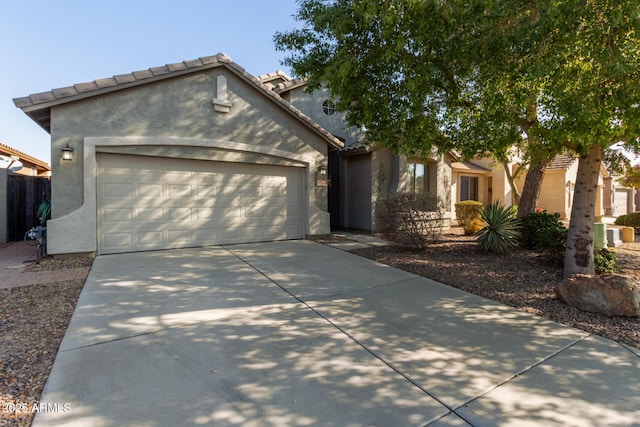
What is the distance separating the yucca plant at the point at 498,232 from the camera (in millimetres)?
8328

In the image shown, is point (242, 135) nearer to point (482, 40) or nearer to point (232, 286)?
point (232, 286)

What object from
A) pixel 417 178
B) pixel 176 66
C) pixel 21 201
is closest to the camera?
pixel 176 66

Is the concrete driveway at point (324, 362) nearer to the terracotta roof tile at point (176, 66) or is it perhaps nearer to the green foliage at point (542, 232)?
the green foliage at point (542, 232)

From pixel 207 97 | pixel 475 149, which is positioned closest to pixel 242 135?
pixel 207 97

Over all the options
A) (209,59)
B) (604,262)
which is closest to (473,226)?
(604,262)

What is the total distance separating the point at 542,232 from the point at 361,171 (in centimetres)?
652

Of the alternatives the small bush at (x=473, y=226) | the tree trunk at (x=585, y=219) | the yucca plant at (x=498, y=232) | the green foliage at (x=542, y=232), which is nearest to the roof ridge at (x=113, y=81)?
the yucca plant at (x=498, y=232)

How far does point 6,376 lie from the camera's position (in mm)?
2889

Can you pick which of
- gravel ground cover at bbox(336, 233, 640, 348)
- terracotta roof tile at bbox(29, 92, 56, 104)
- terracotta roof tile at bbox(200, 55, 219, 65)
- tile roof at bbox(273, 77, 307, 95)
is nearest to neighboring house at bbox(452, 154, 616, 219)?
gravel ground cover at bbox(336, 233, 640, 348)

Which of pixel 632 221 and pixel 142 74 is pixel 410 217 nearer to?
pixel 142 74

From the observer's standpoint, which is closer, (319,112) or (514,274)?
(514,274)

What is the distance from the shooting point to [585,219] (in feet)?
20.1

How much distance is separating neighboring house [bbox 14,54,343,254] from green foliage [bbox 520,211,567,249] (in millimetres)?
6082

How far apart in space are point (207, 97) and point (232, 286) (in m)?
5.94
